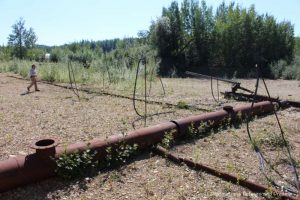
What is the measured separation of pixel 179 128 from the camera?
5.45 metres

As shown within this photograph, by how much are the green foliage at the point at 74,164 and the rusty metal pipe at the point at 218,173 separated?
1.07 metres

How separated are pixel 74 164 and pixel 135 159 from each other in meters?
0.98

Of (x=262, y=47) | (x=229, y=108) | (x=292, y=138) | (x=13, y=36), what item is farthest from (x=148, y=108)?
(x=13, y=36)

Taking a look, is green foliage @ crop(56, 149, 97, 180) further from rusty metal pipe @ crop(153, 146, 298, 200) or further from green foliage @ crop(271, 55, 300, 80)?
green foliage @ crop(271, 55, 300, 80)

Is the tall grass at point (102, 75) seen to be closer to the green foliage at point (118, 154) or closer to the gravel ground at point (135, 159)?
the gravel ground at point (135, 159)

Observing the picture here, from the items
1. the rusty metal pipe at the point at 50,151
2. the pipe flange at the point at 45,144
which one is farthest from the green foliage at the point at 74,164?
the pipe flange at the point at 45,144

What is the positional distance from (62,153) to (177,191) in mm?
1451

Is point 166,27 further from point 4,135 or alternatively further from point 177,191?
point 177,191

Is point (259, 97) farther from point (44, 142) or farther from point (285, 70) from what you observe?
point (285, 70)

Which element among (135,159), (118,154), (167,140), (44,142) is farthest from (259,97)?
(44,142)

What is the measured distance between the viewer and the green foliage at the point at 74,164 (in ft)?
13.0

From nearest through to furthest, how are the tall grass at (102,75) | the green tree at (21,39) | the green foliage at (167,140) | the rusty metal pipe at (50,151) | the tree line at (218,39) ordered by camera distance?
the rusty metal pipe at (50,151), the green foliage at (167,140), the tall grass at (102,75), the tree line at (218,39), the green tree at (21,39)

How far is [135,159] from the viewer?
470cm

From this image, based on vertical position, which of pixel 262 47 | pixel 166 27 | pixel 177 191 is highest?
pixel 166 27
